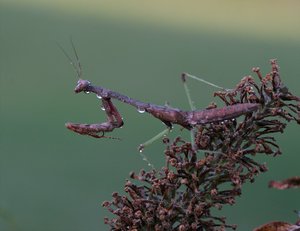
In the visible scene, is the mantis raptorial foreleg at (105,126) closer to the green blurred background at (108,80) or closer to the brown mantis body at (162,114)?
the brown mantis body at (162,114)

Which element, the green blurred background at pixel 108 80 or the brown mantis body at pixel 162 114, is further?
the green blurred background at pixel 108 80

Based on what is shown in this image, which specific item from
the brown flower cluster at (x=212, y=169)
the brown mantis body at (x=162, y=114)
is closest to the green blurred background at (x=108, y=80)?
the brown mantis body at (x=162, y=114)

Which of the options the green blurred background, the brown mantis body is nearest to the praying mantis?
the brown mantis body

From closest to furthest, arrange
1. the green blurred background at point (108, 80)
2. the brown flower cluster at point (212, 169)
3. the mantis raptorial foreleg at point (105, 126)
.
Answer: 1. the brown flower cluster at point (212, 169)
2. the mantis raptorial foreleg at point (105, 126)
3. the green blurred background at point (108, 80)

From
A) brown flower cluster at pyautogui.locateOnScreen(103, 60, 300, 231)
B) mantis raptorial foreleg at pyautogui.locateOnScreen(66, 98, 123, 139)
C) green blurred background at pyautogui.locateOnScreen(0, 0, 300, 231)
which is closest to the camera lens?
brown flower cluster at pyautogui.locateOnScreen(103, 60, 300, 231)

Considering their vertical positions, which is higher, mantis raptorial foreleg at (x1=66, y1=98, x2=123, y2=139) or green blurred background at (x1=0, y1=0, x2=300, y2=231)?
green blurred background at (x1=0, y1=0, x2=300, y2=231)

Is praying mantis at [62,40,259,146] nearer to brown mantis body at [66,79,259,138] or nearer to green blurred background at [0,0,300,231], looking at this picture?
brown mantis body at [66,79,259,138]
